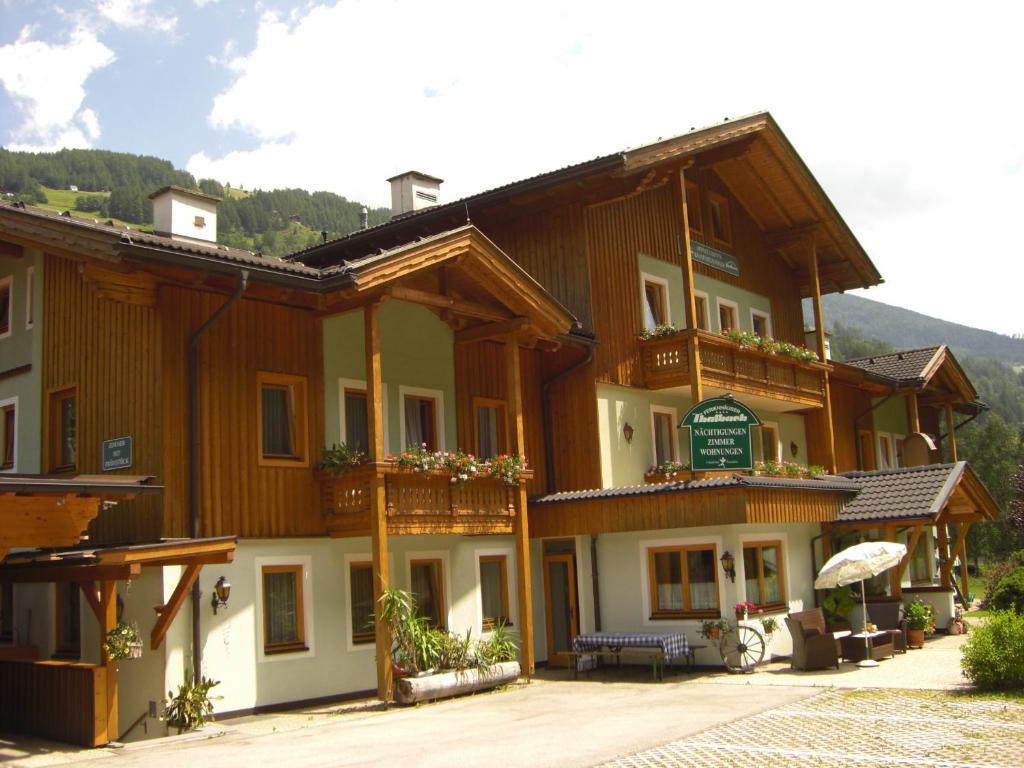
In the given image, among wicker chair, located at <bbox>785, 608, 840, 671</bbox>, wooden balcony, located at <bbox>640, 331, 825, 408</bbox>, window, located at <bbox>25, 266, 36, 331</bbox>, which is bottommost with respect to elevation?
wicker chair, located at <bbox>785, 608, 840, 671</bbox>

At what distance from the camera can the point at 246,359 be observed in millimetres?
16000

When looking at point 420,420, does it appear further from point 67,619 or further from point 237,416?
point 67,619

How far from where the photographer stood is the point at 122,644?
13.2 metres

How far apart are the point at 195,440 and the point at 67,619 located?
3489 millimetres

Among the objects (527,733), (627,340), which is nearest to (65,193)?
(627,340)

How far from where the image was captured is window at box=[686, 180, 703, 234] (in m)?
24.8

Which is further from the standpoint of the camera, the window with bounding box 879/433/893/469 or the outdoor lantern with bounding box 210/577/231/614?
the window with bounding box 879/433/893/469

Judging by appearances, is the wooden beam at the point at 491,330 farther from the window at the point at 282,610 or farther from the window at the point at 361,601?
the window at the point at 282,610

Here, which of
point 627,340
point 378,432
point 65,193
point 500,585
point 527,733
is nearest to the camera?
point 527,733

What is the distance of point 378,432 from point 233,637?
11.4 ft

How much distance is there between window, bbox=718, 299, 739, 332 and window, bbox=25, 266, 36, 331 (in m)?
15.0

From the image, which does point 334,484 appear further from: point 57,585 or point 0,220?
point 0,220

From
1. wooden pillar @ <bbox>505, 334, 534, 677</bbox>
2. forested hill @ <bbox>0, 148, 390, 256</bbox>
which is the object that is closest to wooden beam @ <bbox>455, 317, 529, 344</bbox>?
wooden pillar @ <bbox>505, 334, 534, 677</bbox>

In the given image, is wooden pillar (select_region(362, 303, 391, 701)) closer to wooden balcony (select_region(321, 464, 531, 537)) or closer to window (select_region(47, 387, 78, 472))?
wooden balcony (select_region(321, 464, 531, 537))
